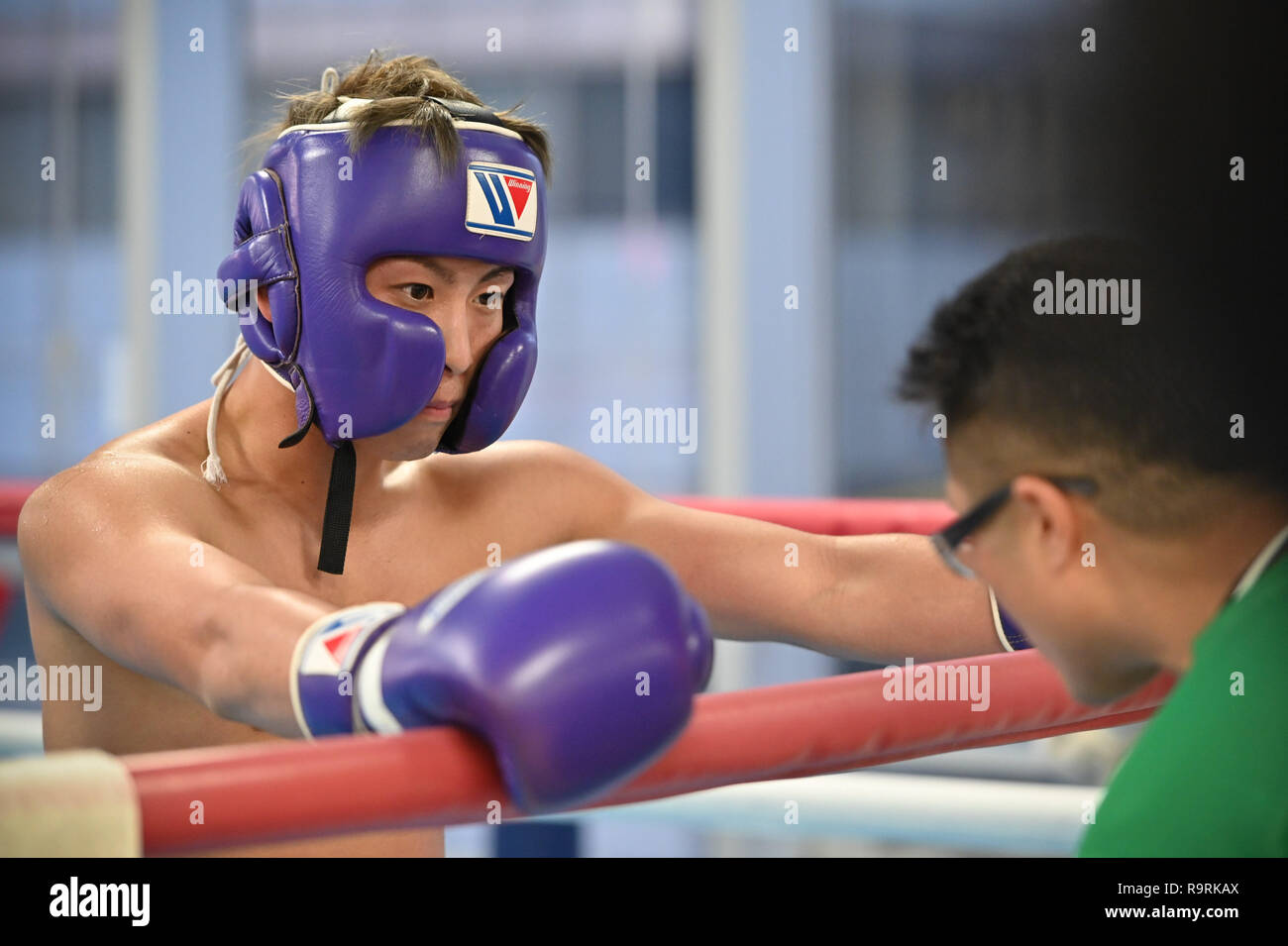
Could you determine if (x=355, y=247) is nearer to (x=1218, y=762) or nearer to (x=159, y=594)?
(x=159, y=594)

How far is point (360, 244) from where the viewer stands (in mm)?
1278

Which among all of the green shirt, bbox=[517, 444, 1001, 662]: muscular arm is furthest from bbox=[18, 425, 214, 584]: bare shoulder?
the green shirt

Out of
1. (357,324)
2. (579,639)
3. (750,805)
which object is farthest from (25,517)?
(750,805)

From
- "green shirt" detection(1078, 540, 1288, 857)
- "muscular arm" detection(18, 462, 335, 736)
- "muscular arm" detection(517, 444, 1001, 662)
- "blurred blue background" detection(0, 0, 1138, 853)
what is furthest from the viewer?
"blurred blue background" detection(0, 0, 1138, 853)

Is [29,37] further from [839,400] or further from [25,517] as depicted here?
[25,517]

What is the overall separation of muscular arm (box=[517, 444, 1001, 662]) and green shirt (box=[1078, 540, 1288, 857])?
763 mm

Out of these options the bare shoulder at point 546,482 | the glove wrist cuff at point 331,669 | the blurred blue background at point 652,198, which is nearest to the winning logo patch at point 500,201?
the bare shoulder at point 546,482

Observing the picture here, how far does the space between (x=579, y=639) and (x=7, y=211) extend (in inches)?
195

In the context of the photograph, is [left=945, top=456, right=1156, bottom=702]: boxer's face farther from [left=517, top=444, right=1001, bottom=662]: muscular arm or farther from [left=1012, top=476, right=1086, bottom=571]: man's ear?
[left=517, top=444, right=1001, bottom=662]: muscular arm

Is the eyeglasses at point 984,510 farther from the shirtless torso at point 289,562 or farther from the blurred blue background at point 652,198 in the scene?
the blurred blue background at point 652,198

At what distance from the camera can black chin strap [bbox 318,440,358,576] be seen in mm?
1365

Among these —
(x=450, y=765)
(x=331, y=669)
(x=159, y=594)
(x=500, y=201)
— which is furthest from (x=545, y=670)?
(x=500, y=201)

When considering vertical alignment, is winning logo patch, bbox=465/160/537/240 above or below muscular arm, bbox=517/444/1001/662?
above

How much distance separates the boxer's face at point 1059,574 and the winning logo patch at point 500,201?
60 centimetres
